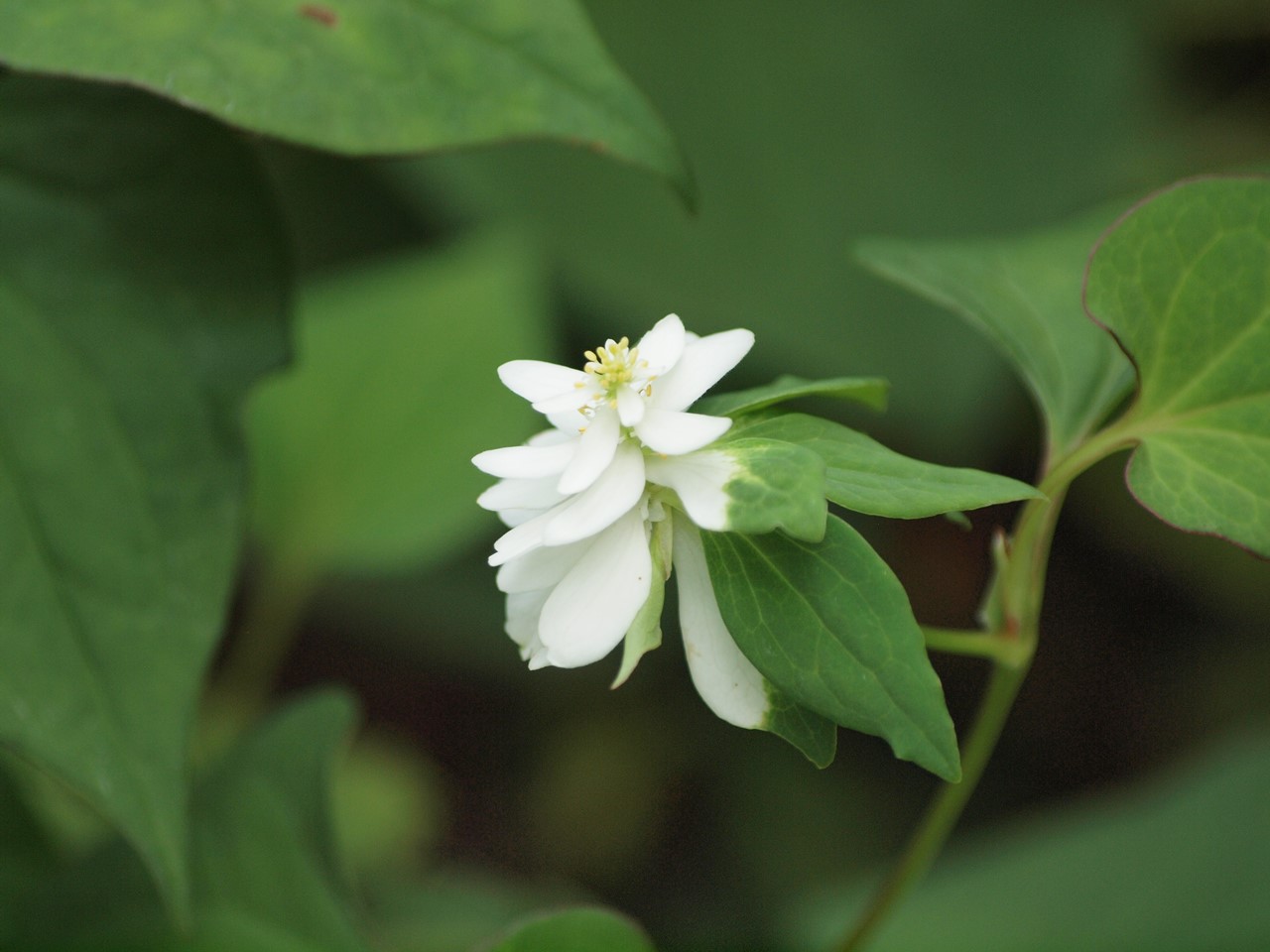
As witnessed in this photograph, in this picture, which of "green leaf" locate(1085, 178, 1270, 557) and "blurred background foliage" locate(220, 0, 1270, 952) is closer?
"green leaf" locate(1085, 178, 1270, 557)

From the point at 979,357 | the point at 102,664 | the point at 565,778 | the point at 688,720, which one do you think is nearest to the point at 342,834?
the point at 565,778

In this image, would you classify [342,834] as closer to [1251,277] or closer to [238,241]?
[238,241]

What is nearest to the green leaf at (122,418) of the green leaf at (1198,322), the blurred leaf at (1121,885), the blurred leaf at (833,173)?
the green leaf at (1198,322)

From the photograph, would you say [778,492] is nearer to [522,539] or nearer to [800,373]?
[522,539]

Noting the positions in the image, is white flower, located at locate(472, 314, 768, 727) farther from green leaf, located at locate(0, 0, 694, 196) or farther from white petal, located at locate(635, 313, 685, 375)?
green leaf, located at locate(0, 0, 694, 196)

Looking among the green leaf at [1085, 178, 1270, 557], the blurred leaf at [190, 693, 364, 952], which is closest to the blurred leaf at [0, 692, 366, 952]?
the blurred leaf at [190, 693, 364, 952]

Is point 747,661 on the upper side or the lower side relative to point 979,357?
upper
